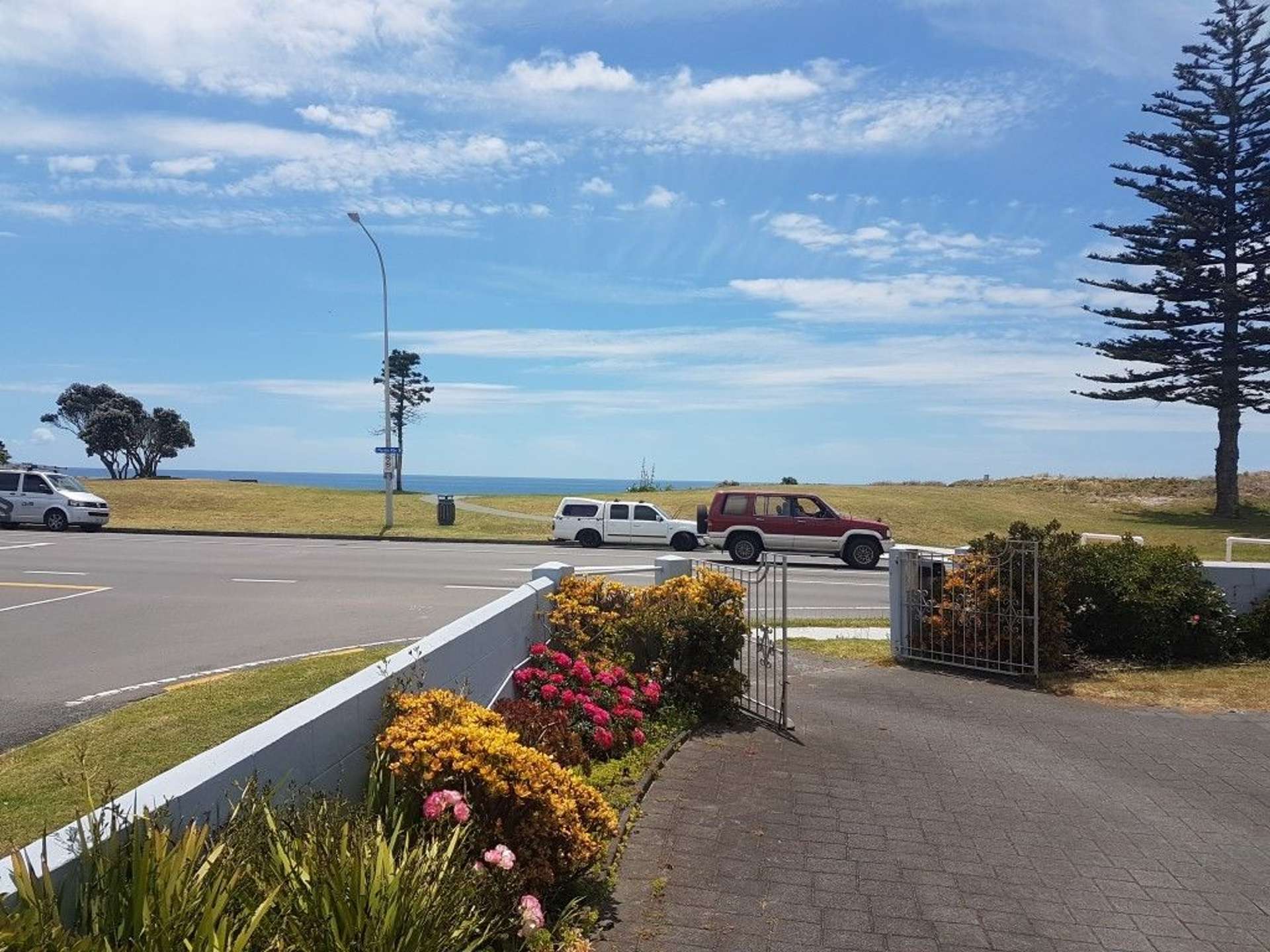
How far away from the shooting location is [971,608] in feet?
34.8

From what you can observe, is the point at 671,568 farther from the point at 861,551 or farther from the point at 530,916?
the point at 861,551

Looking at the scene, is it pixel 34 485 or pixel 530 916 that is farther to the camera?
pixel 34 485

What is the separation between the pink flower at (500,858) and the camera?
3.95 meters

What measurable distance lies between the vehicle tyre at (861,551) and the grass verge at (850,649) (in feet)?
42.9

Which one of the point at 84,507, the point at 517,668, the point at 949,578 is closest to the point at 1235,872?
the point at 517,668

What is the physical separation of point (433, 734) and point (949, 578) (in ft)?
24.7

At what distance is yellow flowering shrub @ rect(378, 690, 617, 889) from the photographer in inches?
173

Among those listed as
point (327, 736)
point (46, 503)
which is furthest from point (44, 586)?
point (46, 503)

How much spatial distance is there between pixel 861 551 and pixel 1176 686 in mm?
15962

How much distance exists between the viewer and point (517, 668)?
7.68 metres

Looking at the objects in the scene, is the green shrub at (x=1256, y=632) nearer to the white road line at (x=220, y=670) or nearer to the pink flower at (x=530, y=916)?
the white road line at (x=220, y=670)

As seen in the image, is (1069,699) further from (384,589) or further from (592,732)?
(384,589)

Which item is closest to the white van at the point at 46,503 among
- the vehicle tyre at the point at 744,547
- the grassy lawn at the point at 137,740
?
the vehicle tyre at the point at 744,547

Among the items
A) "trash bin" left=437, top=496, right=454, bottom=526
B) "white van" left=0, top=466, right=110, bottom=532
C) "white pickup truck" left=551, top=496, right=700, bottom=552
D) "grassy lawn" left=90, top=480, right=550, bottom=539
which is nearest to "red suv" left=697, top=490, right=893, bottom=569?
"white pickup truck" left=551, top=496, right=700, bottom=552
